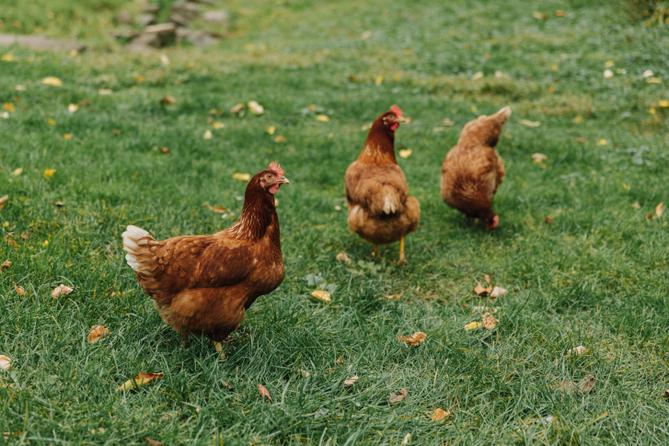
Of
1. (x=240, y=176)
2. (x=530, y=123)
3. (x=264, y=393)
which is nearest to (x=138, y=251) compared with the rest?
(x=264, y=393)

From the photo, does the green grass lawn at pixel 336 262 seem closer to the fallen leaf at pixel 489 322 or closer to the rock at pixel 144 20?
the fallen leaf at pixel 489 322

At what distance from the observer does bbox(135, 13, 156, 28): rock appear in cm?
1420

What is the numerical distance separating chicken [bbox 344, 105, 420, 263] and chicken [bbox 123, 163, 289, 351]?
4.56 ft

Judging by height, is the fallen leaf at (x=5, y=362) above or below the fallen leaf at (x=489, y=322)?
A: above

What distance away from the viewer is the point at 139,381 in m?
2.74

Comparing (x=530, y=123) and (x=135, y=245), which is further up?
(x=135, y=245)

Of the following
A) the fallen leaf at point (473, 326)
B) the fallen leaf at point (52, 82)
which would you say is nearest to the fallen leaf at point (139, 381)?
the fallen leaf at point (473, 326)

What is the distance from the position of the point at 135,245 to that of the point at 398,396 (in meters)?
1.53

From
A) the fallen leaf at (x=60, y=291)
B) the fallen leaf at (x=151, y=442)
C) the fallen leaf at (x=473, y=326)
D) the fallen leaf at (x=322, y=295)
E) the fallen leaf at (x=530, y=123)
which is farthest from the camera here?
the fallen leaf at (x=530, y=123)

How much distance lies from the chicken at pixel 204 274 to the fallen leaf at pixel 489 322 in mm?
1434

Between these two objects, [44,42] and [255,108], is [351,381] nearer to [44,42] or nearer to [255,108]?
[255,108]

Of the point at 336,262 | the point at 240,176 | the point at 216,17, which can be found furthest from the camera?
the point at 216,17

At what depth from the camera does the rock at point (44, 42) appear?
1080cm

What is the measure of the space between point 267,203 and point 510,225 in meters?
2.96
